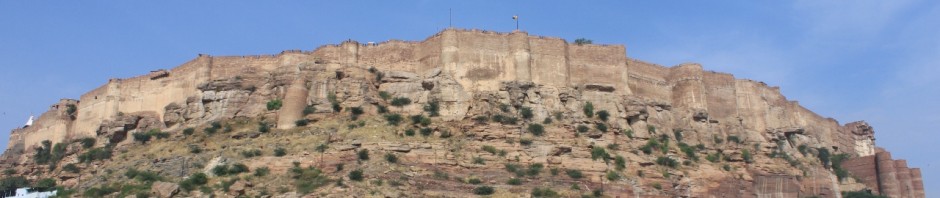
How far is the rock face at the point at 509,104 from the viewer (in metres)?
41.1

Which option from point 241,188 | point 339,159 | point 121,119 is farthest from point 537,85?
point 121,119

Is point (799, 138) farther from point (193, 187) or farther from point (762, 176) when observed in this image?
point (193, 187)

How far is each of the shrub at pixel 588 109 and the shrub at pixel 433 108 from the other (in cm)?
602

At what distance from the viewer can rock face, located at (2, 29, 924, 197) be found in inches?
1617

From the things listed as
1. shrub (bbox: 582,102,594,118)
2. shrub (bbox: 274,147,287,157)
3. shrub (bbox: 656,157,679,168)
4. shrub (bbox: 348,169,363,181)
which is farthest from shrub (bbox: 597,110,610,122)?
shrub (bbox: 274,147,287,157)

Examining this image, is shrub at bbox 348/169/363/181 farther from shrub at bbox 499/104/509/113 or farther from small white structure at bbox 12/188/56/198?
small white structure at bbox 12/188/56/198

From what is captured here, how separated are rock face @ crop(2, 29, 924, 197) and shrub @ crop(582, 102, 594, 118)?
7 cm

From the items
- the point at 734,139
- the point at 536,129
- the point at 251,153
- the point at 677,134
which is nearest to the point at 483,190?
the point at 536,129

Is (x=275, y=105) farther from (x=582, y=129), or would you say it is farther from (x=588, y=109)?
(x=588, y=109)

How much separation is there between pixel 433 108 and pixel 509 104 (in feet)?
9.40

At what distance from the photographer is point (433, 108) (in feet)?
137

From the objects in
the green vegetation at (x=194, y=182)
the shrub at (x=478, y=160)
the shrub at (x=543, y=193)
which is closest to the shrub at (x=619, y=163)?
the shrub at (x=543, y=193)

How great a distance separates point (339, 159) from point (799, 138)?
23969mm

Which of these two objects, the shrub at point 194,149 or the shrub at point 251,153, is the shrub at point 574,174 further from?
the shrub at point 194,149
